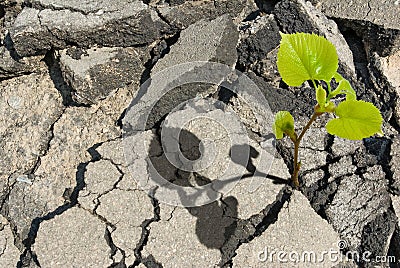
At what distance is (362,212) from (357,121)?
1.55ft

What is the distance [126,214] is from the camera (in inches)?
78.0

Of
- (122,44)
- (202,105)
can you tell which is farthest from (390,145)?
(122,44)

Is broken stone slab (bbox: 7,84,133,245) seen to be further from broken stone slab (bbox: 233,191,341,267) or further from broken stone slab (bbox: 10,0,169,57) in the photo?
broken stone slab (bbox: 233,191,341,267)

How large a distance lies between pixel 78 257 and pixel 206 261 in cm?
46

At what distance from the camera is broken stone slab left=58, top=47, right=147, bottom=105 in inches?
84.9

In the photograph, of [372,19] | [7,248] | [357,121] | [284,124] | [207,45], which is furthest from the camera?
[372,19]

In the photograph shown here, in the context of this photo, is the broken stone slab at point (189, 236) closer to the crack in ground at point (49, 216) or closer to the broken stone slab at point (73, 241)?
the broken stone slab at point (73, 241)

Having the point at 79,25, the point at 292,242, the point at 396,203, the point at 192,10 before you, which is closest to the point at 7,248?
the point at 79,25

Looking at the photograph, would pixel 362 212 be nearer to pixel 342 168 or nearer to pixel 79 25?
pixel 342 168

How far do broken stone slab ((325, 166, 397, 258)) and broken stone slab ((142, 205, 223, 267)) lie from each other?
39 centimetres

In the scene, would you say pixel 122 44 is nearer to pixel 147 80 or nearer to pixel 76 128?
pixel 147 80

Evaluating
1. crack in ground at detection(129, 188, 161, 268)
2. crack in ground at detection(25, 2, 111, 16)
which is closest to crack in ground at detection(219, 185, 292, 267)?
crack in ground at detection(129, 188, 161, 268)

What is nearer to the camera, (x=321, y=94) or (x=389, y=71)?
(x=321, y=94)

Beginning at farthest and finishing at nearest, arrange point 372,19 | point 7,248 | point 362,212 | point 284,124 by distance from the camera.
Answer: point 372,19
point 7,248
point 362,212
point 284,124
